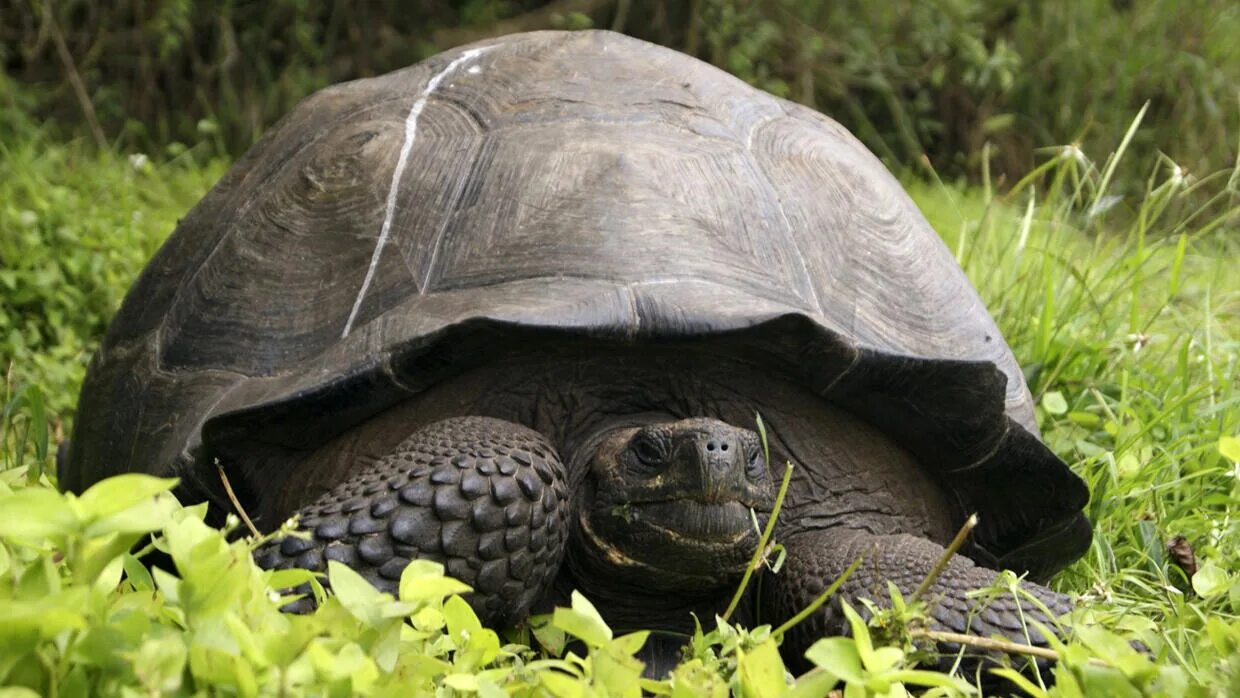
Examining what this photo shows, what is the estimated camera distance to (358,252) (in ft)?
9.25

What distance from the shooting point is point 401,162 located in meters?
2.95

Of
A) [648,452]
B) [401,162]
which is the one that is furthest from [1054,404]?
[401,162]

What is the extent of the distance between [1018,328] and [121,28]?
6.42 m

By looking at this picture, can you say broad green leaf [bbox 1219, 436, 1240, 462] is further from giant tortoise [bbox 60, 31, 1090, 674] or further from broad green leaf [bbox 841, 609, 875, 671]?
broad green leaf [bbox 841, 609, 875, 671]

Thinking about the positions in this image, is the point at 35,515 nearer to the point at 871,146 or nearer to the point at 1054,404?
the point at 1054,404

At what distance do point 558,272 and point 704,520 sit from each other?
53 centimetres

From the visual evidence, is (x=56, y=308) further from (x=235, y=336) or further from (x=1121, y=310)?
(x=1121, y=310)

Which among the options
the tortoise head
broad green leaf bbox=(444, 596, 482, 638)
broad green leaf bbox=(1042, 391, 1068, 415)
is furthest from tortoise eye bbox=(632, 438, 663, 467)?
broad green leaf bbox=(1042, 391, 1068, 415)

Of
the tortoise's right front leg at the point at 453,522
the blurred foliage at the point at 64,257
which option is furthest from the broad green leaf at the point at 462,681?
the blurred foliage at the point at 64,257

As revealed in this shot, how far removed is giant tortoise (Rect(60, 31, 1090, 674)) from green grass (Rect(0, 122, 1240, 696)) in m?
0.26

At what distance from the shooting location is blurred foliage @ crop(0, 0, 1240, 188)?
862 centimetres

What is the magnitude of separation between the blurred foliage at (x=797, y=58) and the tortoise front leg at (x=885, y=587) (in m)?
6.18

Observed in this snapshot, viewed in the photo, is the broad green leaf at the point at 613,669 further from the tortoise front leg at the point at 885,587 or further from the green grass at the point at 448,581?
the tortoise front leg at the point at 885,587

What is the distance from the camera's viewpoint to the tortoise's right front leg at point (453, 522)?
93.0 inches
